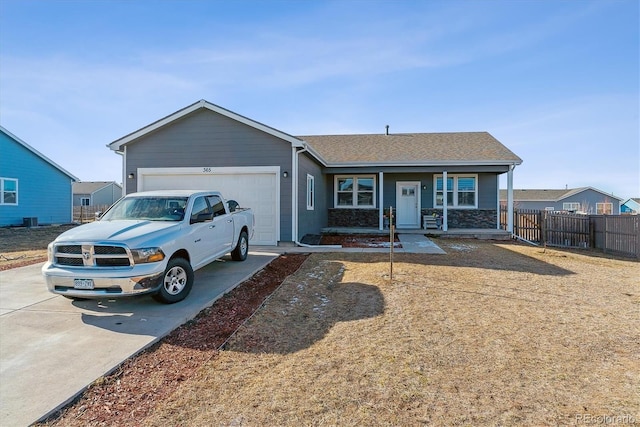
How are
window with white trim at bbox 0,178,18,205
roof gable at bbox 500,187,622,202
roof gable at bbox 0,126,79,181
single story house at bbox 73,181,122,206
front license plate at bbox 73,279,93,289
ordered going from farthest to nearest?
single story house at bbox 73,181,122,206 → roof gable at bbox 500,187,622,202 → window with white trim at bbox 0,178,18,205 → roof gable at bbox 0,126,79,181 → front license plate at bbox 73,279,93,289

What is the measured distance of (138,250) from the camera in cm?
504

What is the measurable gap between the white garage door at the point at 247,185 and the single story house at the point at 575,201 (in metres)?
37.0

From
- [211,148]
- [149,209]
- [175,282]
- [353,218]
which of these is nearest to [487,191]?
[353,218]

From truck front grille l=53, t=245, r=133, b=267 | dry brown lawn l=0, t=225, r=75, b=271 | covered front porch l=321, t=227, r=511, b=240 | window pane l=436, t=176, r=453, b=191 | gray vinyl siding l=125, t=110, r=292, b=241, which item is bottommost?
dry brown lawn l=0, t=225, r=75, b=271

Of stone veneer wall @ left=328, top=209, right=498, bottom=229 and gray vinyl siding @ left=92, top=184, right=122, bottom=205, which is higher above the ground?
gray vinyl siding @ left=92, top=184, right=122, bottom=205

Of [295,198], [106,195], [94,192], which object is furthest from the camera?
[106,195]

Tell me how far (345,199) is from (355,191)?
0.63 meters

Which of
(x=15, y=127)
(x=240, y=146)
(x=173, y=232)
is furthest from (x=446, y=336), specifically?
(x=15, y=127)

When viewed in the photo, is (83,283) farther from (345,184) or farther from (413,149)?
(413,149)

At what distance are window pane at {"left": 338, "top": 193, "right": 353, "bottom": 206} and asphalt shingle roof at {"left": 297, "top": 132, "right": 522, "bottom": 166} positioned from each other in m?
1.95

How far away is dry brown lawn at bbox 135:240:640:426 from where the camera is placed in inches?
111

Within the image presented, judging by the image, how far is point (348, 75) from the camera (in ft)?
44.9

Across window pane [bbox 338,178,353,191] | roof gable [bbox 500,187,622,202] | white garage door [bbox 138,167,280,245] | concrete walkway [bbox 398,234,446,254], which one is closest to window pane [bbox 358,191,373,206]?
window pane [bbox 338,178,353,191]

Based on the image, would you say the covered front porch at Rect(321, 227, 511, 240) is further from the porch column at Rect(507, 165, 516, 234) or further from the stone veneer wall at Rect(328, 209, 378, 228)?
the stone veneer wall at Rect(328, 209, 378, 228)
